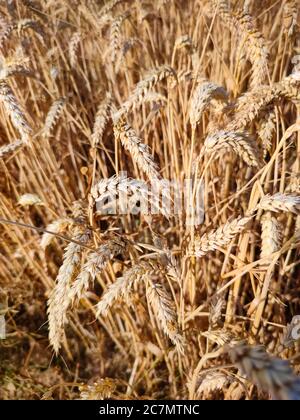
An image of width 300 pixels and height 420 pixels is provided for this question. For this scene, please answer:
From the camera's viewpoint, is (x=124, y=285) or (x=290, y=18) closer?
(x=124, y=285)

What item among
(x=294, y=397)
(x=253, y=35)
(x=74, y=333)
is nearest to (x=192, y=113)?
(x=253, y=35)

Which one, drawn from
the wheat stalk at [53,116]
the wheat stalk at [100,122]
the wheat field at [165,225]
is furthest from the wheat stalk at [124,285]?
the wheat stalk at [53,116]

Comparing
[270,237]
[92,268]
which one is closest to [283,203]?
[270,237]

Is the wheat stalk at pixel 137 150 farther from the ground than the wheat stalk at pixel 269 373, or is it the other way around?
the wheat stalk at pixel 137 150

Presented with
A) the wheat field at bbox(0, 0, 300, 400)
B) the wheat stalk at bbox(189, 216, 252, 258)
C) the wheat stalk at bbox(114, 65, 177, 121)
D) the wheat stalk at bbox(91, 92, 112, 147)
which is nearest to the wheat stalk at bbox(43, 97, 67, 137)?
the wheat field at bbox(0, 0, 300, 400)

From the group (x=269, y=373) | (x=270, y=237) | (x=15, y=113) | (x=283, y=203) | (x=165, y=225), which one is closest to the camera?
(x=269, y=373)

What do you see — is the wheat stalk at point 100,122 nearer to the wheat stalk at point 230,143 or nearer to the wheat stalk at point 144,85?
the wheat stalk at point 144,85

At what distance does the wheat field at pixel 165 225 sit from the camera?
82 cm

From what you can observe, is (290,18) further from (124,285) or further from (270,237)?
(124,285)

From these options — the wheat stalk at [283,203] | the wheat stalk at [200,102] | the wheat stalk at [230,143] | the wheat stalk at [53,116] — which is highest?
the wheat stalk at [200,102]

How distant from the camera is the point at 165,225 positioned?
1496 mm

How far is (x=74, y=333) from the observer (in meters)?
1.54
